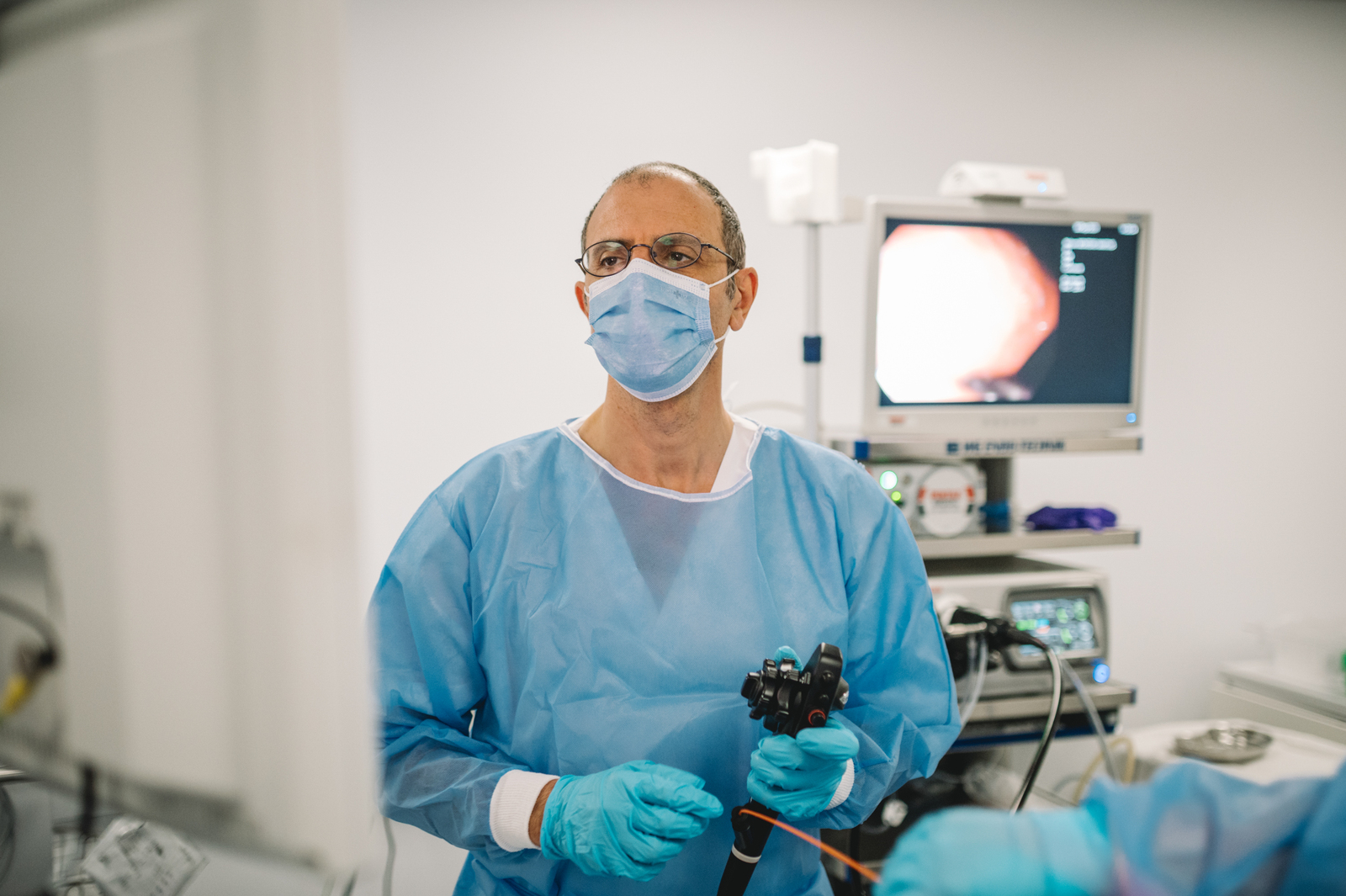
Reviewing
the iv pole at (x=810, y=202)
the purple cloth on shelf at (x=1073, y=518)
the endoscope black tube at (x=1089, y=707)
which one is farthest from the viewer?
the purple cloth on shelf at (x=1073, y=518)

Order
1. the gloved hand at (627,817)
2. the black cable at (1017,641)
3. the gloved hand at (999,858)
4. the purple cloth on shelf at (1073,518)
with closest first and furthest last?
the gloved hand at (999,858) → the gloved hand at (627,817) → the black cable at (1017,641) → the purple cloth on shelf at (1073,518)

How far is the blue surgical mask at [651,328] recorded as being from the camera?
1080 millimetres

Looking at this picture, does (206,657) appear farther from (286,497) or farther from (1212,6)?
(1212,6)

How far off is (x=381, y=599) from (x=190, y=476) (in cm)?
63

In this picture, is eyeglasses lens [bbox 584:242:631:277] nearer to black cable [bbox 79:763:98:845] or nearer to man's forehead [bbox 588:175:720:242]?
man's forehead [bbox 588:175:720:242]

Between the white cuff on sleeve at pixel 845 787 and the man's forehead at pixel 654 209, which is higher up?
the man's forehead at pixel 654 209

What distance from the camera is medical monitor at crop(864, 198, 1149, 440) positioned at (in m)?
1.63

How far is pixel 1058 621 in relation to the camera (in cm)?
165

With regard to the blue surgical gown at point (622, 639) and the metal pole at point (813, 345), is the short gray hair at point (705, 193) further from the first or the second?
the metal pole at point (813, 345)

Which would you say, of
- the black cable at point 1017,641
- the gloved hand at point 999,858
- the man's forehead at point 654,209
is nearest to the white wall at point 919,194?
the black cable at point 1017,641

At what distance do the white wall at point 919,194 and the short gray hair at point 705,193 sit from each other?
3.19 feet

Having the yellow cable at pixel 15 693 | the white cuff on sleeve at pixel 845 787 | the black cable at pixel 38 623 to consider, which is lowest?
the white cuff on sleeve at pixel 845 787

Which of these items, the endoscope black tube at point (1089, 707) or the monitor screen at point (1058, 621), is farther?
the monitor screen at point (1058, 621)

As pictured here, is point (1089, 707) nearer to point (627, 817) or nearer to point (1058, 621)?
point (1058, 621)
